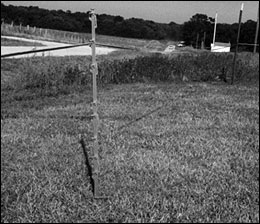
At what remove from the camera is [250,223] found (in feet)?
8.25

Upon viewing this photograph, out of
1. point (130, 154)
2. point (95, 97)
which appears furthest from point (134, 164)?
point (95, 97)

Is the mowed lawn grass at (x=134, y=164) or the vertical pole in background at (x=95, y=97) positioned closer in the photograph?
the vertical pole in background at (x=95, y=97)

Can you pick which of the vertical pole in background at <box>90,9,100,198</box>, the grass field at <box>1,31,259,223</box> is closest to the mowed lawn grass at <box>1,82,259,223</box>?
the grass field at <box>1,31,259,223</box>

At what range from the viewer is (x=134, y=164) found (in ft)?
11.1

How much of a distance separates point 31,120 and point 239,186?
2.88 meters

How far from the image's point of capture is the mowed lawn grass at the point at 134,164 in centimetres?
259

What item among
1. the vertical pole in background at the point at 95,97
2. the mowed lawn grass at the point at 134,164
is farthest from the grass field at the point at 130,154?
the vertical pole in background at the point at 95,97

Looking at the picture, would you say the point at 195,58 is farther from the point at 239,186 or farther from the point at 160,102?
the point at 239,186

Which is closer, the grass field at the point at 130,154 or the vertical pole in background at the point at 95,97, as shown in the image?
the vertical pole in background at the point at 95,97

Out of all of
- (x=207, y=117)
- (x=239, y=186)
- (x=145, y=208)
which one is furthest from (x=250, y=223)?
(x=207, y=117)

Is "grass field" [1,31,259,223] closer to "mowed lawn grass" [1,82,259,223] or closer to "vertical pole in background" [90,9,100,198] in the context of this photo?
"mowed lawn grass" [1,82,259,223]

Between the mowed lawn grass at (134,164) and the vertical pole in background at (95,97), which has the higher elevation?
the vertical pole in background at (95,97)

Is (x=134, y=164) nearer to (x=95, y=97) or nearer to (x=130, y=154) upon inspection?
(x=130, y=154)

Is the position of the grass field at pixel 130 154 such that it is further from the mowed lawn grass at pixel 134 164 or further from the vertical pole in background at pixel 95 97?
the vertical pole in background at pixel 95 97
